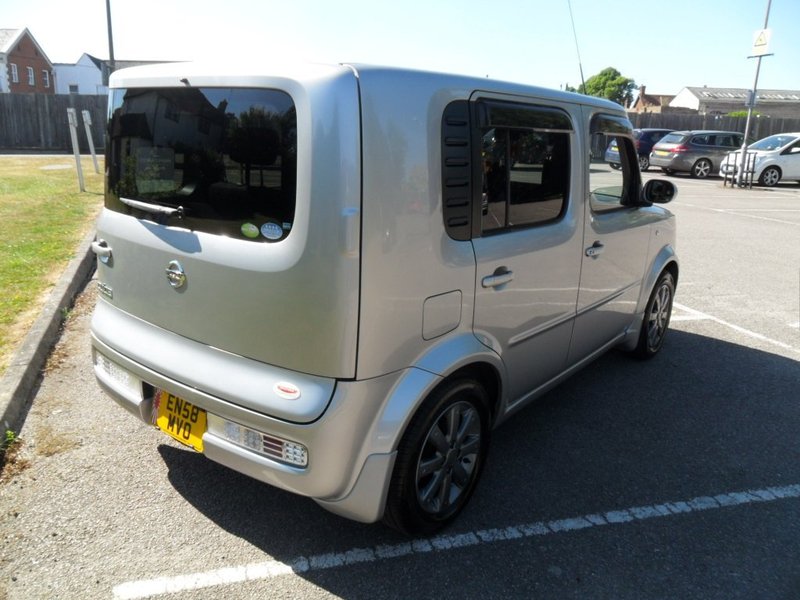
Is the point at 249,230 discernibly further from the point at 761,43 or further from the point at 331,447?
the point at 761,43

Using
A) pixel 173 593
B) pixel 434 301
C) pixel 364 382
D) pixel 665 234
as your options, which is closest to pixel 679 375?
pixel 665 234

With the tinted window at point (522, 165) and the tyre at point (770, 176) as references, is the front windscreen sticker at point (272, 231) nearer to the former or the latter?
the tinted window at point (522, 165)

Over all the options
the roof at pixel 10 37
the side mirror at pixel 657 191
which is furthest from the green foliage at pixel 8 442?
the roof at pixel 10 37

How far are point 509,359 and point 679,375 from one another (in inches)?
92.3

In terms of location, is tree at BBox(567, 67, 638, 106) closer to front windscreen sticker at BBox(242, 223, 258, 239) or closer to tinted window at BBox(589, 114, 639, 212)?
tinted window at BBox(589, 114, 639, 212)

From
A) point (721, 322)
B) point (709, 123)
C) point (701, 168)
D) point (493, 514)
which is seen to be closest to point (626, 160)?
point (493, 514)

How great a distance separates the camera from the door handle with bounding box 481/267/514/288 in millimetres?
2703

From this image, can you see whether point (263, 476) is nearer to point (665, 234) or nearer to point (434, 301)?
point (434, 301)

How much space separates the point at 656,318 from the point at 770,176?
1868cm

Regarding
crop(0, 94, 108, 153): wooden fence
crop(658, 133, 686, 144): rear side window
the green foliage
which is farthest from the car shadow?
crop(0, 94, 108, 153): wooden fence

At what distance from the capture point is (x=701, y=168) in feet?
74.1

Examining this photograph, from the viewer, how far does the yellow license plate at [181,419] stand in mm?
2535

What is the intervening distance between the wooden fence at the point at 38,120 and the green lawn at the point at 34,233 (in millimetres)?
10875

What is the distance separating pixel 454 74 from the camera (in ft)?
8.23
